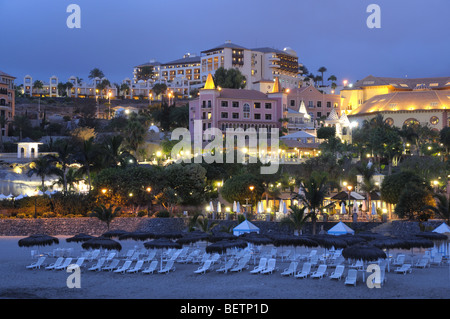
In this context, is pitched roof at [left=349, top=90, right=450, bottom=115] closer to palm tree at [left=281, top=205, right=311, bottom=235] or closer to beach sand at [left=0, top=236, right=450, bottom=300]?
palm tree at [left=281, top=205, right=311, bottom=235]

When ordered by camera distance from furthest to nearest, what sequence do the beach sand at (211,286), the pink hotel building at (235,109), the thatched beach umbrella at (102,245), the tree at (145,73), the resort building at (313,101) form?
the tree at (145,73)
the resort building at (313,101)
the pink hotel building at (235,109)
the thatched beach umbrella at (102,245)
the beach sand at (211,286)

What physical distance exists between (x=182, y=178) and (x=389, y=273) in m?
25.9

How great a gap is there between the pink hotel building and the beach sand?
5989 cm

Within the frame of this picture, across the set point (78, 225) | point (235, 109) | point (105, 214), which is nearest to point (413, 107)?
point (235, 109)

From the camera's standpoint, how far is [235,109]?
90.6 metres

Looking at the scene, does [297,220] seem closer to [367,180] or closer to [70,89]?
[367,180]

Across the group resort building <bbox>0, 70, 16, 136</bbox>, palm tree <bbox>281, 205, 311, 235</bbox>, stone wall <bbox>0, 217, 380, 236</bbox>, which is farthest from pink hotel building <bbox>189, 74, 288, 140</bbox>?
palm tree <bbox>281, 205, 311, 235</bbox>

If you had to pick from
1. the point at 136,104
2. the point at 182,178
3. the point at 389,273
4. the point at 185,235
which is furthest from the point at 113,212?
the point at 136,104

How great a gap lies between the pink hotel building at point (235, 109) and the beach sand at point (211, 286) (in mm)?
59894

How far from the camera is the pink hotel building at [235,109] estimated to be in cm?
8938

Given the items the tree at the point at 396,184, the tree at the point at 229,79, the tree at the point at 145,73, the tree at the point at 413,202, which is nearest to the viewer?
the tree at the point at 413,202

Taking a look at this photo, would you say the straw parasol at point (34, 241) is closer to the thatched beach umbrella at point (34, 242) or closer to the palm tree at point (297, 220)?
the thatched beach umbrella at point (34, 242)

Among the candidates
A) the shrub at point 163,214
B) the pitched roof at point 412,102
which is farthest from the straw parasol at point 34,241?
the pitched roof at point 412,102

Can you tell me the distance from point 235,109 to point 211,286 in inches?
2580
